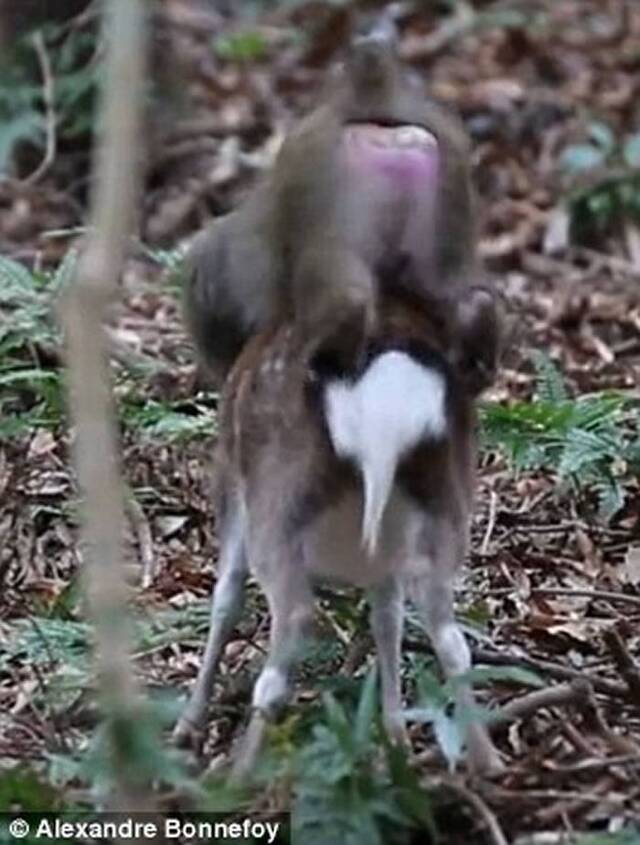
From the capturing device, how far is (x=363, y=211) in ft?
10.8

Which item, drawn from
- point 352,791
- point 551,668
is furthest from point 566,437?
point 352,791

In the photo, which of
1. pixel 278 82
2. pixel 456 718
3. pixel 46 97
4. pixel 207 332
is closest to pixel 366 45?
pixel 207 332

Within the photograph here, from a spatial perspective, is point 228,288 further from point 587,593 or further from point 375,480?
point 587,593

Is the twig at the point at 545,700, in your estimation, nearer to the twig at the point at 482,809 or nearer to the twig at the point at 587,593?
the twig at the point at 482,809

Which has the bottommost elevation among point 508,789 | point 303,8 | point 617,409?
point 303,8

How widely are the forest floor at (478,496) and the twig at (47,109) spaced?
0.05m

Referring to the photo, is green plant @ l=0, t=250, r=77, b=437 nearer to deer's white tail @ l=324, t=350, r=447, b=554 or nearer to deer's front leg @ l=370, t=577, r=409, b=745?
deer's front leg @ l=370, t=577, r=409, b=745

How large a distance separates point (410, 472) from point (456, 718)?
0.31m

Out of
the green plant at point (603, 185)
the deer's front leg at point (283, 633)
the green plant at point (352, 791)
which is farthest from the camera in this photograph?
the green plant at point (603, 185)

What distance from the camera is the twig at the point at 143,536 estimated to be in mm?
4305

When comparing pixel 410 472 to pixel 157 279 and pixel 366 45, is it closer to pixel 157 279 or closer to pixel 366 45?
pixel 366 45

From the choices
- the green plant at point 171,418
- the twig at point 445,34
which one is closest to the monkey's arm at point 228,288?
the green plant at point 171,418

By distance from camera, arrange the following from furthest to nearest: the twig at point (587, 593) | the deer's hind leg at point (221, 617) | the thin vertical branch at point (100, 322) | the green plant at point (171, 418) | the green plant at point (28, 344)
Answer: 1. the green plant at point (28, 344)
2. the green plant at point (171, 418)
3. the twig at point (587, 593)
4. the deer's hind leg at point (221, 617)
5. the thin vertical branch at point (100, 322)

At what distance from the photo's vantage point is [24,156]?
7.01m
